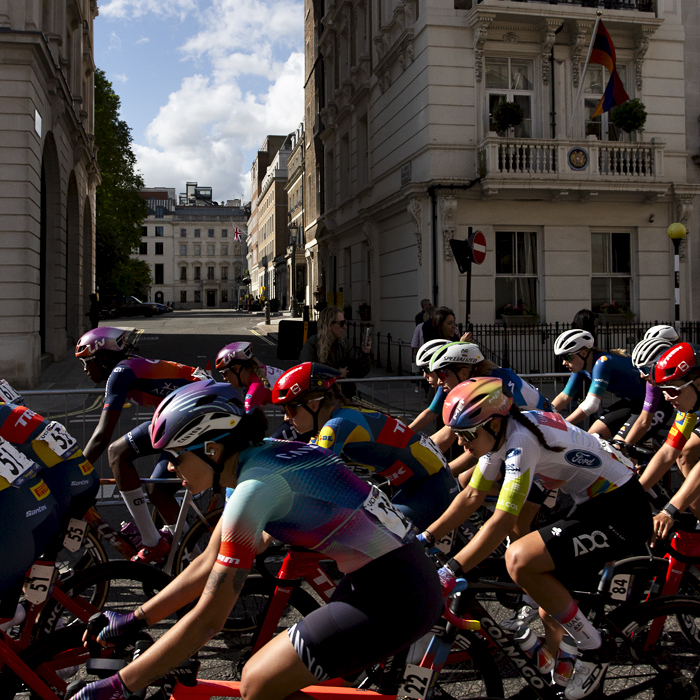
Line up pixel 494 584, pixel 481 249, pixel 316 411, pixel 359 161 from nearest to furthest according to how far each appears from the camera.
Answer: pixel 494 584 → pixel 316 411 → pixel 481 249 → pixel 359 161

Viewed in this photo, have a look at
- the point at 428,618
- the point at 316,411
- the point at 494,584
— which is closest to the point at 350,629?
the point at 428,618

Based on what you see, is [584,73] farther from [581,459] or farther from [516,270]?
[581,459]

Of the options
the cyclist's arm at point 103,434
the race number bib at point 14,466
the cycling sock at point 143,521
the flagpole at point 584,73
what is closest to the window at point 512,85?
the flagpole at point 584,73

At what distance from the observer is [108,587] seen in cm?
375

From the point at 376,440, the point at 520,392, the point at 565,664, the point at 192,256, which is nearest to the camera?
the point at 565,664

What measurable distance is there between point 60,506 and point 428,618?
2210mm

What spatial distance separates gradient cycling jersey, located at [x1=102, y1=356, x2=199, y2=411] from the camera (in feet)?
16.7

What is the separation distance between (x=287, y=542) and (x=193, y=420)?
0.57m

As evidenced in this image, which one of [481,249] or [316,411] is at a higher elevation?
[481,249]

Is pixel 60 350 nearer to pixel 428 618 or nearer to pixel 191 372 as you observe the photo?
pixel 191 372

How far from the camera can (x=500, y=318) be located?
61.4 ft

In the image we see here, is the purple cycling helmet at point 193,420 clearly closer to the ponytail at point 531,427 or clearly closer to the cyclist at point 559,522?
the cyclist at point 559,522

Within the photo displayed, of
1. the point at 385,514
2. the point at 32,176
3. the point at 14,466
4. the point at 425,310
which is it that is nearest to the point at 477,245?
the point at 425,310

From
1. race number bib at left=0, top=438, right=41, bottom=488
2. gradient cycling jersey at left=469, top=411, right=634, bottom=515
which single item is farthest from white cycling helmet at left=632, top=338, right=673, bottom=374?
race number bib at left=0, top=438, right=41, bottom=488
